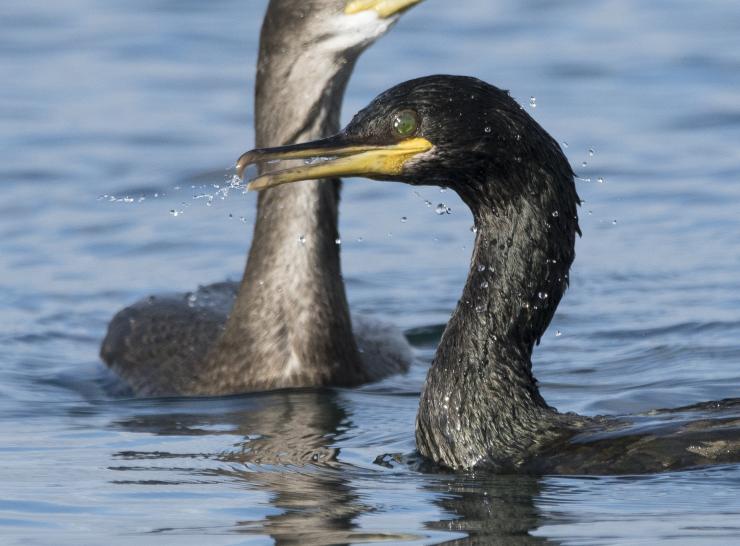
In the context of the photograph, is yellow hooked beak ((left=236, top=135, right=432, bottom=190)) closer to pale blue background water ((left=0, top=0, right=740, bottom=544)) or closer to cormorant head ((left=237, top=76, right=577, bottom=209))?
cormorant head ((left=237, top=76, right=577, bottom=209))

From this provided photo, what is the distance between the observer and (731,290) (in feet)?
36.3

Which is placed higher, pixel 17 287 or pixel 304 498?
pixel 17 287

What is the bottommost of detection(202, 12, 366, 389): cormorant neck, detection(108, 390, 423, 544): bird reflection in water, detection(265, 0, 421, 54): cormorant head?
detection(108, 390, 423, 544): bird reflection in water

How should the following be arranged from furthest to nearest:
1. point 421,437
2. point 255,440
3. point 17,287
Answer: point 17,287 → point 255,440 → point 421,437

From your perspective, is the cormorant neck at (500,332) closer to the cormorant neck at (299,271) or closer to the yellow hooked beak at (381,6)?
the cormorant neck at (299,271)

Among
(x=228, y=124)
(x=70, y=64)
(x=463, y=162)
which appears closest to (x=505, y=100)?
Result: (x=463, y=162)

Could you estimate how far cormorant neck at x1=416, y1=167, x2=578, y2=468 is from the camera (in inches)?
297

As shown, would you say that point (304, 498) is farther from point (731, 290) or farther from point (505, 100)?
point (731, 290)

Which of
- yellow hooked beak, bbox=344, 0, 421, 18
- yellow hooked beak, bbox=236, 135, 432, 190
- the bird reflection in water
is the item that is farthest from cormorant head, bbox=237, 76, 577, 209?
yellow hooked beak, bbox=344, 0, 421, 18

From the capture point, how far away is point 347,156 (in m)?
7.46

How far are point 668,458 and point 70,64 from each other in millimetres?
9742

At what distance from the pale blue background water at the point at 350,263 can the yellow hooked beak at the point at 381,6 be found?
1.78 metres

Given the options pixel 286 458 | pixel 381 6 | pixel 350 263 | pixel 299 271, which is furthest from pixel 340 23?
pixel 350 263

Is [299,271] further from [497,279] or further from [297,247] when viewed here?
[497,279]
